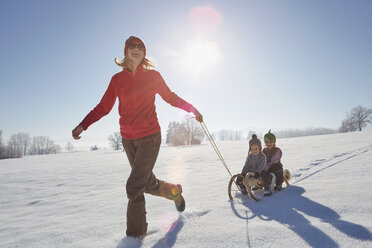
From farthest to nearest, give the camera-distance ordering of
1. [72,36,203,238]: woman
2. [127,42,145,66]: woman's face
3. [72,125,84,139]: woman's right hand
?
1. [127,42,145,66]: woman's face
2. [72,125,84,139]: woman's right hand
3. [72,36,203,238]: woman

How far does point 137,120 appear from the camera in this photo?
7.50 feet

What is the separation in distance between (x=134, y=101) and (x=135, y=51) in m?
0.60

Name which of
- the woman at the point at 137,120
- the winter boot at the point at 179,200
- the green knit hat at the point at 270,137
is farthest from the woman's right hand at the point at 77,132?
the green knit hat at the point at 270,137

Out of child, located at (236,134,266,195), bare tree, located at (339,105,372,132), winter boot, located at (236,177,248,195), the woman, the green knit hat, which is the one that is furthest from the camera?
bare tree, located at (339,105,372,132)

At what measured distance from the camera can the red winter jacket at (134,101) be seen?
7.53 ft

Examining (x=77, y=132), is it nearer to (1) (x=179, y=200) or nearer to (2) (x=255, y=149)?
(1) (x=179, y=200)

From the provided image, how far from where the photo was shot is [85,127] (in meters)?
2.32

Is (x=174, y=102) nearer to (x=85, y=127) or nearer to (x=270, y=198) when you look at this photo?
(x=85, y=127)

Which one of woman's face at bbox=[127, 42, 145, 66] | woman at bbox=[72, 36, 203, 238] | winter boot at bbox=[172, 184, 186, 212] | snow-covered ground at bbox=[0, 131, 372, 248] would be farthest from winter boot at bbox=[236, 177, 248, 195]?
woman's face at bbox=[127, 42, 145, 66]

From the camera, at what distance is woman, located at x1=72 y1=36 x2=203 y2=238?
2105 millimetres

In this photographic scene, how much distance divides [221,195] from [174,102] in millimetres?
2142

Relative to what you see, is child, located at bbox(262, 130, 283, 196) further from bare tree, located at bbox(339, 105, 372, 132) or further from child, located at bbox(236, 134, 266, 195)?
bare tree, located at bbox(339, 105, 372, 132)

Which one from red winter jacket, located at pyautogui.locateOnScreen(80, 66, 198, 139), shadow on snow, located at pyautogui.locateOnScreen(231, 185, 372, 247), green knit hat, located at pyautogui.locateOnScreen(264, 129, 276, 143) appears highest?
red winter jacket, located at pyautogui.locateOnScreen(80, 66, 198, 139)

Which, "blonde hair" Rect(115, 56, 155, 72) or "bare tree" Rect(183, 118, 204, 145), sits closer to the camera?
"blonde hair" Rect(115, 56, 155, 72)
